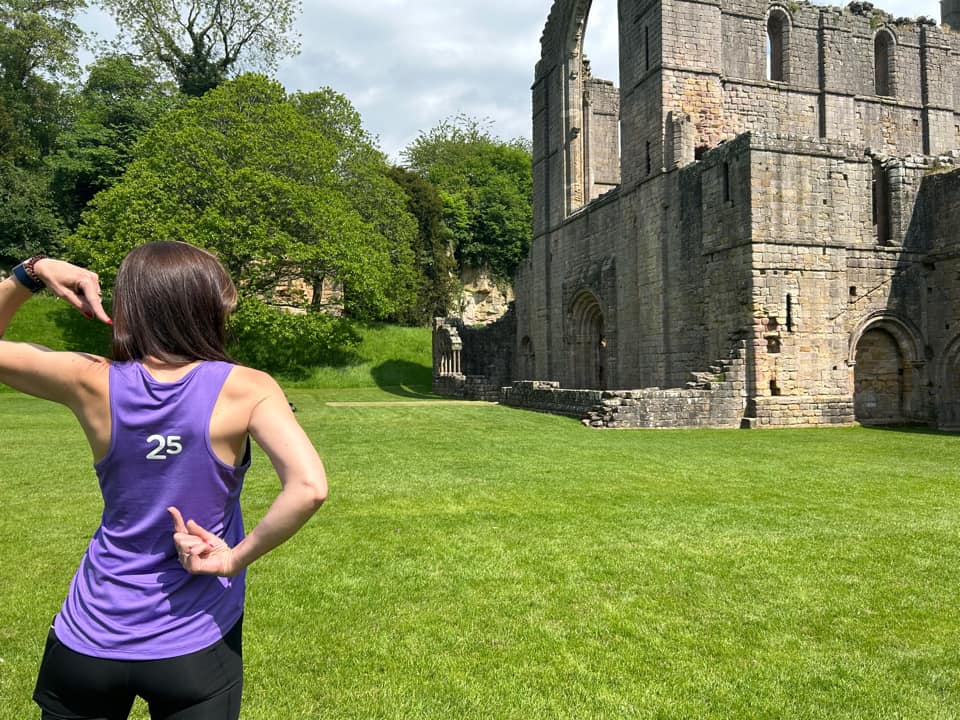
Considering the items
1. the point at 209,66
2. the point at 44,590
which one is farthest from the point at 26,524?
the point at 209,66

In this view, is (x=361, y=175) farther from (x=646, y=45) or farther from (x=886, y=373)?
(x=886, y=373)

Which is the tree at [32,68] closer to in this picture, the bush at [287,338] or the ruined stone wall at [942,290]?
the bush at [287,338]

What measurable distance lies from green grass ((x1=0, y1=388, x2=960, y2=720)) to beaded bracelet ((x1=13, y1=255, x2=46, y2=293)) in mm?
2031

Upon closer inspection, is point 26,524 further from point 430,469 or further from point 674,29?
point 674,29

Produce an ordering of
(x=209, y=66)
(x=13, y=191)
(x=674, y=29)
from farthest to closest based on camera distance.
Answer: (x=209, y=66) → (x=13, y=191) → (x=674, y=29)

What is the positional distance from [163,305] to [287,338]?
2538cm

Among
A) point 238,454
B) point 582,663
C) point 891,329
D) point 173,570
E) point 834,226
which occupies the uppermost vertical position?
point 834,226

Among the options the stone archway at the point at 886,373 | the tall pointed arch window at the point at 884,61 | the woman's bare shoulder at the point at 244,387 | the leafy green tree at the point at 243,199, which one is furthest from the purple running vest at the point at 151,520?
the tall pointed arch window at the point at 884,61

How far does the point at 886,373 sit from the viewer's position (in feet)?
57.4

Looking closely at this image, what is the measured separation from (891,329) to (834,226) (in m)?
2.97

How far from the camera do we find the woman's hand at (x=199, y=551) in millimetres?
1553

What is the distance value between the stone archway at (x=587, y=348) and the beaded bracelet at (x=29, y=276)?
24437mm

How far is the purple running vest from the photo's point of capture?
1575 millimetres

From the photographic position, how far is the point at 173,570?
1614 millimetres
